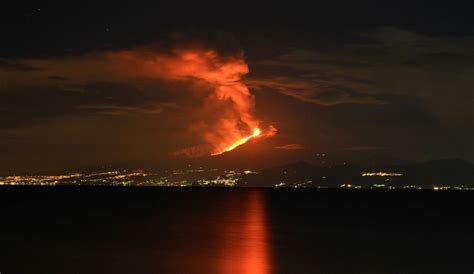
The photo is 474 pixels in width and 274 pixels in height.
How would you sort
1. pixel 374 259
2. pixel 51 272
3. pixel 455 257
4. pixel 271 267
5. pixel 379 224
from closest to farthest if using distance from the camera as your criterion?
pixel 51 272 < pixel 271 267 < pixel 374 259 < pixel 455 257 < pixel 379 224

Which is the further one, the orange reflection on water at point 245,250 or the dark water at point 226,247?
the dark water at point 226,247

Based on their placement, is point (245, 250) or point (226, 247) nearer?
point (245, 250)

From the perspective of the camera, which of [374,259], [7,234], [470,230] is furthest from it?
[470,230]

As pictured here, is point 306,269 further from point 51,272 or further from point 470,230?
point 470,230

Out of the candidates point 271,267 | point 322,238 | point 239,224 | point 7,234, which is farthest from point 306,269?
point 239,224

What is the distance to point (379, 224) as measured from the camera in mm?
80312

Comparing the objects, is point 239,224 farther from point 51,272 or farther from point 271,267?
point 51,272

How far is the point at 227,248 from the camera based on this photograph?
160 ft

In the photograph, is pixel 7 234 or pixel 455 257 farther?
pixel 7 234

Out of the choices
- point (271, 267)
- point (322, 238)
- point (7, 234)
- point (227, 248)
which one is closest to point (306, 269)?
point (271, 267)

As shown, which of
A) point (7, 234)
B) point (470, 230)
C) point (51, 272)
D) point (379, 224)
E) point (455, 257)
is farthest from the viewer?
point (379, 224)

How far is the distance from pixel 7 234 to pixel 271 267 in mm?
28880

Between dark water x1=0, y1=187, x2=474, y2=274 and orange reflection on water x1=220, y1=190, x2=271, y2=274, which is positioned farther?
dark water x1=0, y1=187, x2=474, y2=274

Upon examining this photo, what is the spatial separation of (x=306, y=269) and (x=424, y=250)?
51.8 feet
